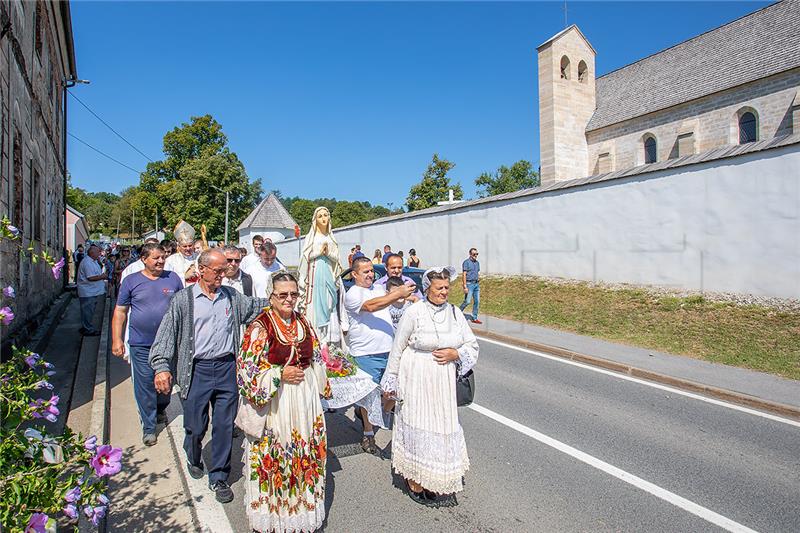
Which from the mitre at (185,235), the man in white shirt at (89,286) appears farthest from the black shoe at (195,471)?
the man in white shirt at (89,286)

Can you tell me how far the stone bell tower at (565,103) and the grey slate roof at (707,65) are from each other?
1128mm

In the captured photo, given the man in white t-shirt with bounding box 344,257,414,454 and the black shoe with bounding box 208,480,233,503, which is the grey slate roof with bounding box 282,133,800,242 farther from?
the black shoe with bounding box 208,480,233,503

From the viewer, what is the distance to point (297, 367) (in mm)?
3404

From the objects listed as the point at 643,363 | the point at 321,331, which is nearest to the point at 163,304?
the point at 321,331

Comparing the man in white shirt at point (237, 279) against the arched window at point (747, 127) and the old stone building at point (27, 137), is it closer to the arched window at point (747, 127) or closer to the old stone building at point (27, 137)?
the old stone building at point (27, 137)

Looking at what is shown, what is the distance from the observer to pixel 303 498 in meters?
3.37

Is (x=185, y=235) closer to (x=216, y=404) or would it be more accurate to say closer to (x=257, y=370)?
(x=216, y=404)

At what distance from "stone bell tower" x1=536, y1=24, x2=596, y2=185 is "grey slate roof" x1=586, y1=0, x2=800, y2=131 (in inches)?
44.4

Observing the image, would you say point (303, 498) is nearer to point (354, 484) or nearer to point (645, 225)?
point (354, 484)

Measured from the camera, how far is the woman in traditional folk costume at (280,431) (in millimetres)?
3314

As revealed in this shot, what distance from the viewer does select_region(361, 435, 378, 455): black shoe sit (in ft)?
16.1

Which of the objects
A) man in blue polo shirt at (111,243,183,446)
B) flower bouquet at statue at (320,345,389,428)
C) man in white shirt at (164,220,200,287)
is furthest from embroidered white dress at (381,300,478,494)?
man in white shirt at (164,220,200,287)

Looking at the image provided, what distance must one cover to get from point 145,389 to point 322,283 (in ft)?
6.77

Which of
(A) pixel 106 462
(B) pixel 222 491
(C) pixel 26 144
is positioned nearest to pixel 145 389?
(B) pixel 222 491
